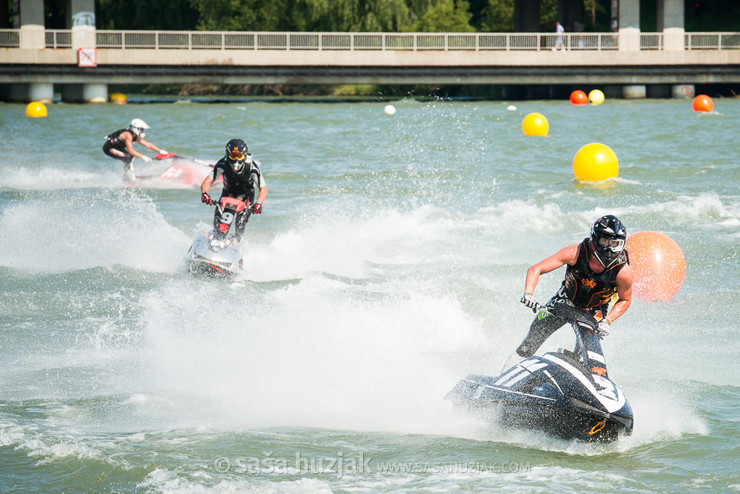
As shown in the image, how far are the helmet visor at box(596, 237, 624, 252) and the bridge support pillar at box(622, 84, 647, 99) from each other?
4259 centimetres

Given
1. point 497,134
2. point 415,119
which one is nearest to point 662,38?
point 415,119

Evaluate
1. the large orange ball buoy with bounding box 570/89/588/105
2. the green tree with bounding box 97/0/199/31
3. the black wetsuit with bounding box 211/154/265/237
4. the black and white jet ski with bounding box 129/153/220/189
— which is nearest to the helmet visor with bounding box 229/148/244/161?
the black wetsuit with bounding box 211/154/265/237

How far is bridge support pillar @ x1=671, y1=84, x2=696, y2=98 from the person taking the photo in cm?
4747

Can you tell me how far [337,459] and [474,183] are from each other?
14.2 m

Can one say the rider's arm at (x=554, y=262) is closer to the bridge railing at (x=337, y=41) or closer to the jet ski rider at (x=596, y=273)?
the jet ski rider at (x=596, y=273)

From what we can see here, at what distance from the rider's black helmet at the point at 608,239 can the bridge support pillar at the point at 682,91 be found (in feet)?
142

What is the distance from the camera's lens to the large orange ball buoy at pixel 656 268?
1086 centimetres

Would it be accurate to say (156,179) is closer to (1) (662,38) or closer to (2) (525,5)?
(1) (662,38)

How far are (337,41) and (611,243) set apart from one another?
129 feet

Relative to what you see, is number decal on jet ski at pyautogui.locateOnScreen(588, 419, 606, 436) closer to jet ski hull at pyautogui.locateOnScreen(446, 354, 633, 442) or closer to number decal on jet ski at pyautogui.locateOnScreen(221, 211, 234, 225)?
jet ski hull at pyautogui.locateOnScreen(446, 354, 633, 442)

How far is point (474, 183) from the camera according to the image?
20328 millimetres

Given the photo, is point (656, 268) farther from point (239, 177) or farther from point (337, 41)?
point (337, 41)

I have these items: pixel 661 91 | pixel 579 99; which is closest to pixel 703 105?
pixel 579 99

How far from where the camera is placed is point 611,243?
676 centimetres
